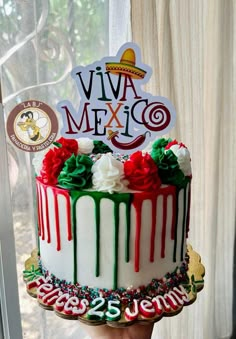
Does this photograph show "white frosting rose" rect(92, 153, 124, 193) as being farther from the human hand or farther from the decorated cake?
the human hand

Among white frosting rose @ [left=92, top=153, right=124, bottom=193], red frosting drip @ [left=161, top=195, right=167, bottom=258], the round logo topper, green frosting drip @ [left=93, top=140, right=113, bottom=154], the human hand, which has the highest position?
the round logo topper

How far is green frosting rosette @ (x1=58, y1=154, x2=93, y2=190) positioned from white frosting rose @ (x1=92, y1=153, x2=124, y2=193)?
17 millimetres

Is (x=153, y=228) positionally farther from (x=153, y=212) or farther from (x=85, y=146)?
(x=85, y=146)

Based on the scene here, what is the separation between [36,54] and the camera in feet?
3.85

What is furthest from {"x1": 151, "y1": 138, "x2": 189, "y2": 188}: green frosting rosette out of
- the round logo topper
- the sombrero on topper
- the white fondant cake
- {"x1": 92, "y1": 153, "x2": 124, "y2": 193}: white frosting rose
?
the round logo topper

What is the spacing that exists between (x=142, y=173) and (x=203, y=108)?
2.01ft

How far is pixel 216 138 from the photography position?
1.43 meters

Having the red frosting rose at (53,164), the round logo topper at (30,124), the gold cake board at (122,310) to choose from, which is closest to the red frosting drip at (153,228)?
the gold cake board at (122,310)

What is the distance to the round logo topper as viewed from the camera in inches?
43.8

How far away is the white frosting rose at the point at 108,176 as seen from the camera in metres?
0.88

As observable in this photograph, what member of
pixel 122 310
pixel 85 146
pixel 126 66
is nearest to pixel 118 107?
pixel 126 66

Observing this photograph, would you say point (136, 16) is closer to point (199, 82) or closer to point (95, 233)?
point (199, 82)

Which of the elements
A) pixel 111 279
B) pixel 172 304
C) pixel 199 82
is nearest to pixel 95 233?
pixel 111 279

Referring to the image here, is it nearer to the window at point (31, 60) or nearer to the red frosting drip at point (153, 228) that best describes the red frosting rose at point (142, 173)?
the red frosting drip at point (153, 228)
